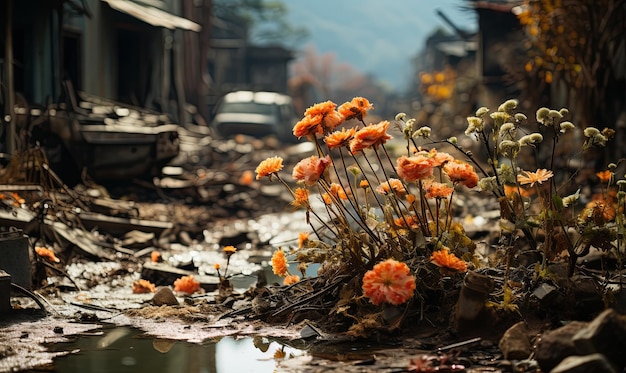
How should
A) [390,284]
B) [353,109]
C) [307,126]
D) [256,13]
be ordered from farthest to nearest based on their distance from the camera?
[256,13], [353,109], [307,126], [390,284]

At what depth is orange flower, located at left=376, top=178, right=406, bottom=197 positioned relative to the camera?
6.52 metres

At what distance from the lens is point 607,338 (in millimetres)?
4613

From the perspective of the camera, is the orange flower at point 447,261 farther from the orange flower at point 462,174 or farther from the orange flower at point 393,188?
the orange flower at point 393,188

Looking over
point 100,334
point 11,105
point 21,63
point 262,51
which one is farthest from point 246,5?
point 100,334

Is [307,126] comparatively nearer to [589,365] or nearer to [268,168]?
[268,168]

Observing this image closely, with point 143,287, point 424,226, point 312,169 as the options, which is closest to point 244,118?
point 143,287

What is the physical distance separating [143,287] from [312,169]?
2.67 metres

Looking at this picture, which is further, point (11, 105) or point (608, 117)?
point (608, 117)

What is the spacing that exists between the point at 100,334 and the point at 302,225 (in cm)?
737

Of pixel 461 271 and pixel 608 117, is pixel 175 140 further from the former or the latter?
pixel 461 271

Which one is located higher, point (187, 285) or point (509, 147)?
point (509, 147)

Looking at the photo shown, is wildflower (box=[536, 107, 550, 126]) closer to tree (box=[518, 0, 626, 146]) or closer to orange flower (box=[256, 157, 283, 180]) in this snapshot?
A: orange flower (box=[256, 157, 283, 180])

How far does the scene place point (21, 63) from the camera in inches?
617

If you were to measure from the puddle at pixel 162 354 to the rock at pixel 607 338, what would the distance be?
1.61m
